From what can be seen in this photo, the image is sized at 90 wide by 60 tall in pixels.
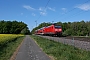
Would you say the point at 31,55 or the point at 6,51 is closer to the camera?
the point at 31,55

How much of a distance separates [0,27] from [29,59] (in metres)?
181

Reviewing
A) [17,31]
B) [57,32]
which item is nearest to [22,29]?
[17,31]

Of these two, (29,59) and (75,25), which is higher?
(75,25)

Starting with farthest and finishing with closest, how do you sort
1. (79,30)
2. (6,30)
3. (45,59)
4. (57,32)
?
(6,30), (79,30), (57,32), (45,59)

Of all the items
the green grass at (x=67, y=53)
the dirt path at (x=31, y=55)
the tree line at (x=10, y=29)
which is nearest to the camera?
the green grass at (x=67, y=53)

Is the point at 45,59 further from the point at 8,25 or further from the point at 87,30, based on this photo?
the point at 8,25

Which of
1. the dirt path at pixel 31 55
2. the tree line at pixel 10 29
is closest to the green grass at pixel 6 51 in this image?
the dirt path at pixel 31 55

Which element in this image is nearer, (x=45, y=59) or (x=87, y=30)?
(x=45, y=59)

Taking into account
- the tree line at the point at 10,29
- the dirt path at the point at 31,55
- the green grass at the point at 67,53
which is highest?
the tree line at the point at 10,29

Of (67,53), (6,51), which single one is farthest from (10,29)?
(67,53)

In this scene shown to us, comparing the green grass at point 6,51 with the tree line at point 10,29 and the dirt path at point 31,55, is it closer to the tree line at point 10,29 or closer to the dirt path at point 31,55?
the dirt path at point 31,55

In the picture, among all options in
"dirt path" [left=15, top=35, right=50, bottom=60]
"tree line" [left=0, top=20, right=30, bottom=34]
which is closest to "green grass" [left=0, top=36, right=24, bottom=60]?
"dirt path" [left=15, top=35, right=50, bottom=60]

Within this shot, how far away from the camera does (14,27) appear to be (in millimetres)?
196125

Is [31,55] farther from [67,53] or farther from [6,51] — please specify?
[6,51]
